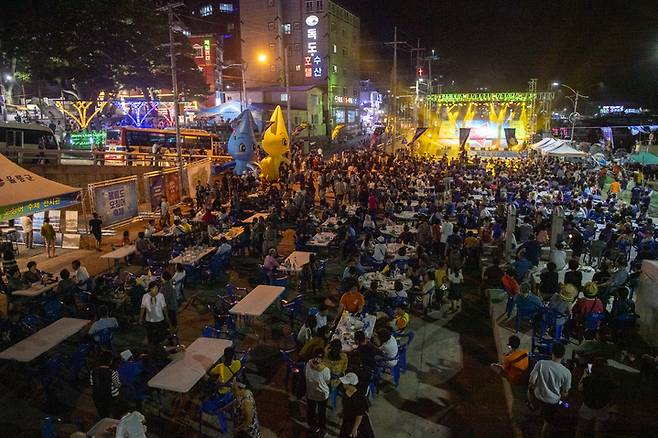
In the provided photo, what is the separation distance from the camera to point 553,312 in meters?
8.66

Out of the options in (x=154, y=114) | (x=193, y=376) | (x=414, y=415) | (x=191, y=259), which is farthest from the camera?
(x=154, y=114)

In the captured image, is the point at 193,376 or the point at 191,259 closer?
the point at 193,376

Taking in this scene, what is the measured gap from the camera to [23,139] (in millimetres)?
25781

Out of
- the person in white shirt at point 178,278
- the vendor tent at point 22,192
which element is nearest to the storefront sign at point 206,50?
the vendor tent at point 22,192

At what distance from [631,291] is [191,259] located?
1038 cm

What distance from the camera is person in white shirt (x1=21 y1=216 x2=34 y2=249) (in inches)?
651

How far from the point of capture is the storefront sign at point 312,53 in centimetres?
6533

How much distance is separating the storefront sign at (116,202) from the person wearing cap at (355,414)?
47.9 feet

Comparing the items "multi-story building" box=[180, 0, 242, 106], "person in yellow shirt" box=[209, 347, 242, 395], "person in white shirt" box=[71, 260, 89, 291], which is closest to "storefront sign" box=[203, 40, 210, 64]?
"multi-story building" box=[180, 0, 242, 106]

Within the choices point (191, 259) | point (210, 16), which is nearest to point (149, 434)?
point (191, 259)

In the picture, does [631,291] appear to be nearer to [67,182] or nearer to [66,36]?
[67,182]

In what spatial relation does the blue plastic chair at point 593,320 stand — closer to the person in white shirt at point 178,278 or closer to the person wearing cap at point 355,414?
the person wearing cap at point 355,414

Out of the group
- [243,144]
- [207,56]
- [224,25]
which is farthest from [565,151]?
[224,25]

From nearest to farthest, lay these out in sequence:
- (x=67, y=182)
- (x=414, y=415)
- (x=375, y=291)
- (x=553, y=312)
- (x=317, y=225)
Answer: (x=414, y=415) → (x=553, y=312) → (x=375, y=291) → (x=317, y=225) → (x=67, y=182)
